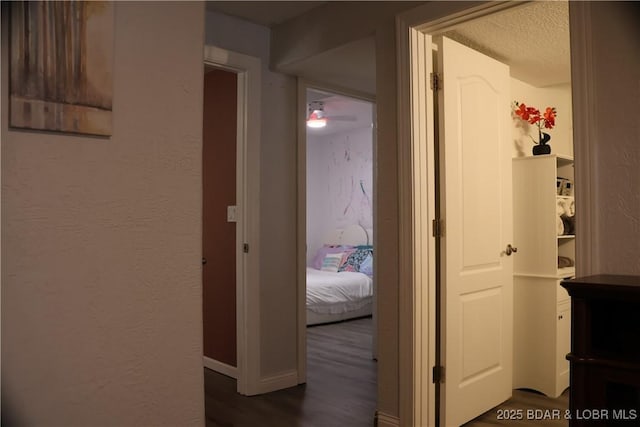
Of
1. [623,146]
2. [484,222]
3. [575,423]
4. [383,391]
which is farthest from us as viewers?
[484,222]

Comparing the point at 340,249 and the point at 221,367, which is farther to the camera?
the point at 340,249

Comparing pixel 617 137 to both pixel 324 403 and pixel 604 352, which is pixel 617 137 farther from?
pixel 324 403

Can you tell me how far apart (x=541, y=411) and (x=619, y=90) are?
201 cm

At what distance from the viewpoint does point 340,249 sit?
→ 278 inches

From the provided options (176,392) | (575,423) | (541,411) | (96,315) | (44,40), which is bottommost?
(541,411)

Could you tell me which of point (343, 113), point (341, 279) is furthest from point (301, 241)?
point (343, 113)

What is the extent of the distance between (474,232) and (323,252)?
14.7ft

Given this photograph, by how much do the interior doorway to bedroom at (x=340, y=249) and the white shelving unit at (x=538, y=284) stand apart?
3.45 ft

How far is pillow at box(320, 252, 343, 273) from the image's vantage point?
673 centimetres

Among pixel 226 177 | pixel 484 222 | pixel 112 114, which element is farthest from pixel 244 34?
pixel 112 114

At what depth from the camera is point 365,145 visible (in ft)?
23.6

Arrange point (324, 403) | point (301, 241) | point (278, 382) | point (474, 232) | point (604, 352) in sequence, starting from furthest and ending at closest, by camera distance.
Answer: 1. point (301, 241)
2. point (278, 382)
3. point (324, 403)
4. point (474, 232)
5. point (604, 352)

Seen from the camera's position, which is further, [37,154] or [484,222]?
[484,222]

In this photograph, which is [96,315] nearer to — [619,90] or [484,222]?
[619,90]
